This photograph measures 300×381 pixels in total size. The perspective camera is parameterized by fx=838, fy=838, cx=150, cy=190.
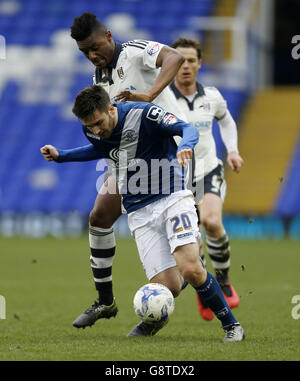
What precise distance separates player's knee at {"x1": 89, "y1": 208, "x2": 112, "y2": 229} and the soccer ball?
0.91 meters

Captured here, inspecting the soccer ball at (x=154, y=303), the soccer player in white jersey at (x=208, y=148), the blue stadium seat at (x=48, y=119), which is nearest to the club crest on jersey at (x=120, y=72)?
the soccer player in white jersey at (x=208, y=148)

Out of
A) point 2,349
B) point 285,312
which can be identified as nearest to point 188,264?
point 2,349

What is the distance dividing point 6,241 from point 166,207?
10767mm

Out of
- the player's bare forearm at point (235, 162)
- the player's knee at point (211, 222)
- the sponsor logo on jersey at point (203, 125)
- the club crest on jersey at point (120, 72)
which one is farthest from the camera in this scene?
the sponsor logo on jersey at point (203, 125)

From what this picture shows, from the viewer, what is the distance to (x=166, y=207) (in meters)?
5.87

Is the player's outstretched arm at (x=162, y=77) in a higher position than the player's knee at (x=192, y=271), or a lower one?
higher

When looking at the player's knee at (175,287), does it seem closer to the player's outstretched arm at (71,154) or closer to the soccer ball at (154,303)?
the soccer ball at (154,303)

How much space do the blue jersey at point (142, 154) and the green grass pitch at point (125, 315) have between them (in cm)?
107

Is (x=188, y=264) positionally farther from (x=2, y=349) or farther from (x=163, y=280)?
(x=2, y=349)

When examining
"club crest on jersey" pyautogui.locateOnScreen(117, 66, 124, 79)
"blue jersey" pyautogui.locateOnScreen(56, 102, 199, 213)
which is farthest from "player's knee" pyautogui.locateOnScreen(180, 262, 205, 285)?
"club crest on jersey" pyautogui.locateOnScreen(117, 66, 124, 79)

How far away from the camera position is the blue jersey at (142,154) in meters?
5.89

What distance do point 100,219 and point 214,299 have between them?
4.08 ft

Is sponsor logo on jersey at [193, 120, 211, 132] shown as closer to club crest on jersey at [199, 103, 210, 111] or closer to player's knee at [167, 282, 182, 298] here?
club crest on jersey at [199, 103, 210, 111]

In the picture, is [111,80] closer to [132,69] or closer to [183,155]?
[132,69]
